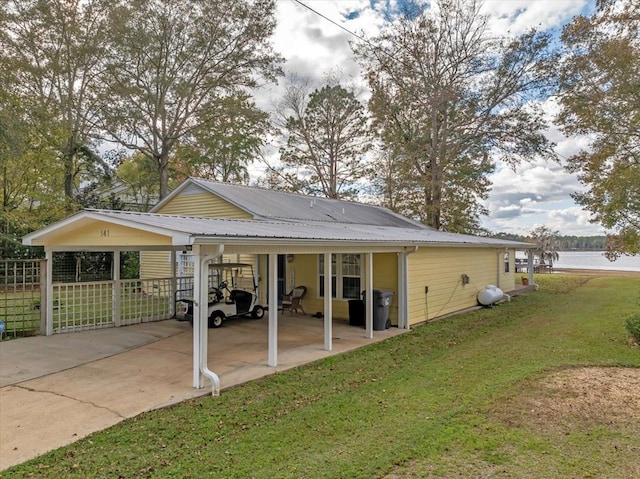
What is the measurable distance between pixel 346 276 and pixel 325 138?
1759 centimetres

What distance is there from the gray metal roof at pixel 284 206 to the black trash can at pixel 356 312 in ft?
10.6

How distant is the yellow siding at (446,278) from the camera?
35.1 ft

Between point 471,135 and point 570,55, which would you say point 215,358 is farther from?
point 471,135

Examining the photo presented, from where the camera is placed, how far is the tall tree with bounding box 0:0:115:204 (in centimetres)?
1783

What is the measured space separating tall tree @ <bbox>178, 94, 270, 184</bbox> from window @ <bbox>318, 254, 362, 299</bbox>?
13168 millimetres

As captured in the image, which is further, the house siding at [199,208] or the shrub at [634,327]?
the house siding at [199,208]

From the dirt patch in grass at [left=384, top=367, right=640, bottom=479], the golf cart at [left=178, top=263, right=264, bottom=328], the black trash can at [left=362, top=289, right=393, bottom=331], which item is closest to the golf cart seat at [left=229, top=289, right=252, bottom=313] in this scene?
the golf cart at [left=178, top=263, right=264, bottom=328]

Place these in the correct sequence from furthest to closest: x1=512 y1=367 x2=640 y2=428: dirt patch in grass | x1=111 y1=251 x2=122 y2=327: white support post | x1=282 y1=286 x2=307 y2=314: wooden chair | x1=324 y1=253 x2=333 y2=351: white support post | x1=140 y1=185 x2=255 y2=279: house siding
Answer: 1. x1=140 y1=185 x2=255 y2=279: house siding
2. x1=282 y1=286 x2=307 y2=314: wooden chair
3. x1=111 y1=251 x2=122 y2=327: white support post
4. x1=324 y1=253 x2=333 y2=351: white support post
5. x1=512 y1=367 x2=640 y2=428: dirt patch in grass

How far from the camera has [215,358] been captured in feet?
23.7

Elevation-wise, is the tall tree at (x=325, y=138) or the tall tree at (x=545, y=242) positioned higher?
the tall tree at (x=325, y=138)

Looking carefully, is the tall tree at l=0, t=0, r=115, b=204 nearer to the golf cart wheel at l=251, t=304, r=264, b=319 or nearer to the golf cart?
the golf cart

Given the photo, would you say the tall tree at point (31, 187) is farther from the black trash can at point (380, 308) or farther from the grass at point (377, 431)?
the grass at point (377, 431)

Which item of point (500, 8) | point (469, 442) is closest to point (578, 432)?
point (469, 442)

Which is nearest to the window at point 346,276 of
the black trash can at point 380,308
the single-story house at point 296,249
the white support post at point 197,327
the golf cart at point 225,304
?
the single-story house at point 296,249
